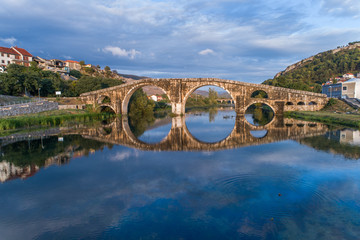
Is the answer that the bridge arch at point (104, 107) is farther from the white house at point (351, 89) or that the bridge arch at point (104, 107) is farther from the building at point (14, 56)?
the white house at point (351, 89)

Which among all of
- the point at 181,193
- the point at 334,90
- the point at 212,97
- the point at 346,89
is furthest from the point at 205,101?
the point at 181,193

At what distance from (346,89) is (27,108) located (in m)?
44.7

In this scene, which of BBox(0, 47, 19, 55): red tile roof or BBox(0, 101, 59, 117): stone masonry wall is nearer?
BBox(0, 101, 59, 117): stone masonry wall

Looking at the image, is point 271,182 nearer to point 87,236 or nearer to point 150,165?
point 150,165

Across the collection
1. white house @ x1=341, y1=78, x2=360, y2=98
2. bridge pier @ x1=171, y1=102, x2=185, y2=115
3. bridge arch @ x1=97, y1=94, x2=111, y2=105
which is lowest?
bridge pier @ x1=171, y1=102, x2=185, y2=115

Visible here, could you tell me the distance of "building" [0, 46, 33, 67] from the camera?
172 feet

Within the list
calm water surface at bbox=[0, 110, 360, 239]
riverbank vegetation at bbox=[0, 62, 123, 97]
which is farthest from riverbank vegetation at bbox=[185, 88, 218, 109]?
calm water surface at bbox=[0, 110, 360, 239]

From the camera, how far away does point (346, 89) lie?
36875mm

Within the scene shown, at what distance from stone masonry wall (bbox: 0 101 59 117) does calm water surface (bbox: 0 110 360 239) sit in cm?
1241

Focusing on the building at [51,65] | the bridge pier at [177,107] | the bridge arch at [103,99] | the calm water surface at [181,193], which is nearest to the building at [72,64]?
the building at [51,65]

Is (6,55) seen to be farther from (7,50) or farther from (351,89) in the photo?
(351,89)

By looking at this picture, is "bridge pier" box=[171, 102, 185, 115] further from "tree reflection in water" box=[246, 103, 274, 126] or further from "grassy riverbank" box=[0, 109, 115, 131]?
"grassy riverbank" box=[0, 109, 115, 131]

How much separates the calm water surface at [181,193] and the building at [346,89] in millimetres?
28567

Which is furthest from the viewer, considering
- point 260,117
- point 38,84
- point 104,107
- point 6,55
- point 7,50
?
point 7,50
